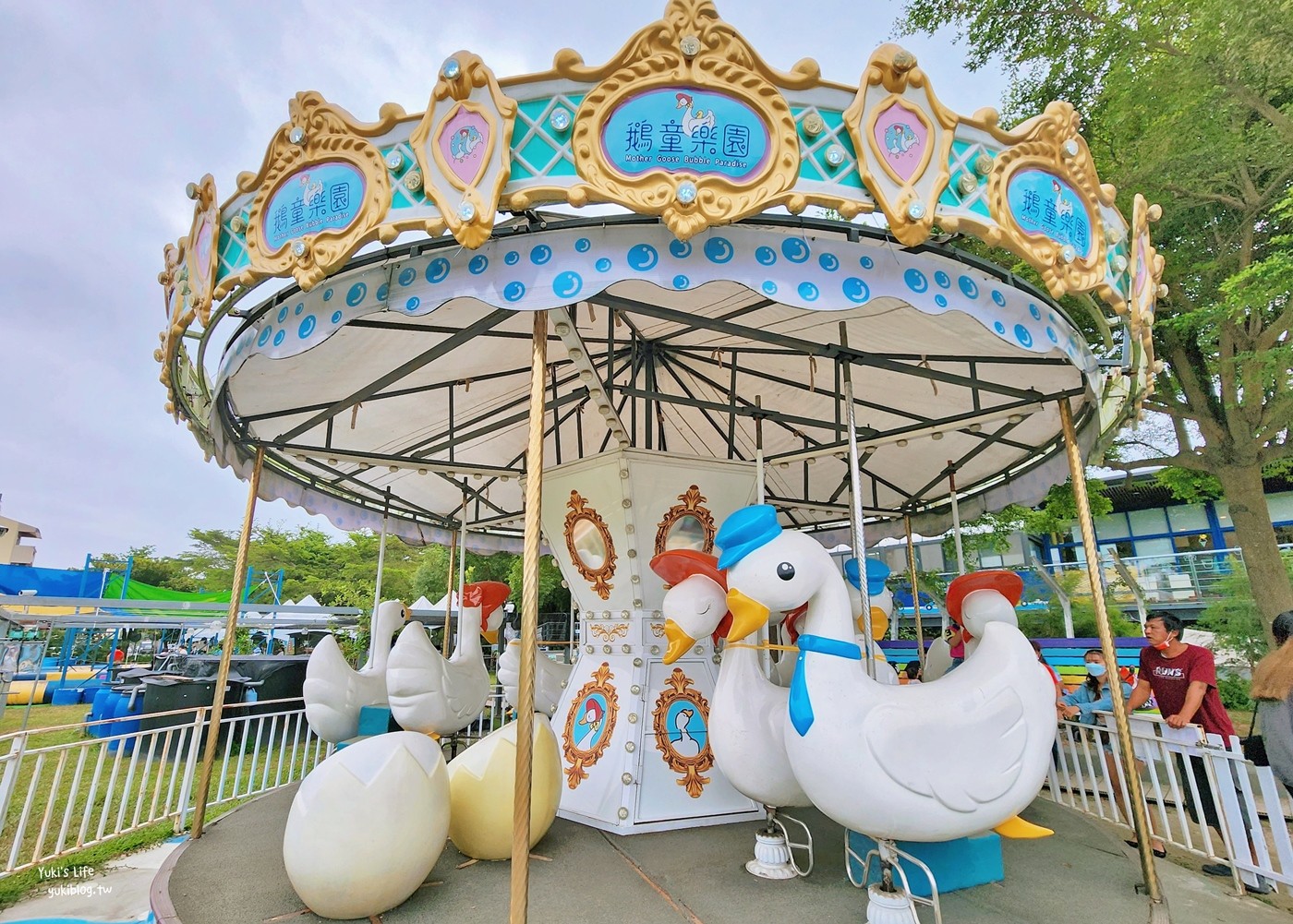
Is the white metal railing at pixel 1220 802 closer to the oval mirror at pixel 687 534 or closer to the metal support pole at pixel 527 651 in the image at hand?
the oval mirror at pixel 687 534

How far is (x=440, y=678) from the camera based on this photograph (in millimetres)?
5469

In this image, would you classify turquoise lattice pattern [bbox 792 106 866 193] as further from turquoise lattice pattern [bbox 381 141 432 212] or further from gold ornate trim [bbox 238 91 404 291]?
gold ornate trim [bbox 238 91 404 291]

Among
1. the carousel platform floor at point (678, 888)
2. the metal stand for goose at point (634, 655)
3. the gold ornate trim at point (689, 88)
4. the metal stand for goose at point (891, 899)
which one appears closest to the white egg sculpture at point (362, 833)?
the carousel platform floor at point (678, 888)

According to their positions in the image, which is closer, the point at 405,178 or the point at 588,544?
the point at 405,178

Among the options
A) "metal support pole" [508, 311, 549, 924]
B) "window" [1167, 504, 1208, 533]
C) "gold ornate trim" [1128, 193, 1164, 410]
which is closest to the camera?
"metal support pole" [508, 311, 549, 924]

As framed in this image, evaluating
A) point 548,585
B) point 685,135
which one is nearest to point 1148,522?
point 548,585

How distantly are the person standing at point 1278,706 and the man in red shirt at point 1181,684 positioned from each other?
1.62ft

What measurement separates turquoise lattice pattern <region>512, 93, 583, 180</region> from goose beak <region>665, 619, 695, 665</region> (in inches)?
83.6

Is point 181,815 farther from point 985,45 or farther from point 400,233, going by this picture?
point 985,45

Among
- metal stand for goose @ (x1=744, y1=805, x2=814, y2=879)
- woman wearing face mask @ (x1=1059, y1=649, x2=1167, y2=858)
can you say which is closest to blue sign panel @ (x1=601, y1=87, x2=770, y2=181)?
metal stand for goose @ (x1=744, y1=805, x2=814, y2=879)

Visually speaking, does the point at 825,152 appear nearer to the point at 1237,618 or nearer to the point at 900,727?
the point at 900,727

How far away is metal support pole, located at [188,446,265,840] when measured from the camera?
400cm

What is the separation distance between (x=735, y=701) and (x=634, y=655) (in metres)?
1.36

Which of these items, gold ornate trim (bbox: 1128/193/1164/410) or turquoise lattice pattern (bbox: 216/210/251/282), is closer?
turquoise lattice pattern (bbox: 216/210/251/282)
